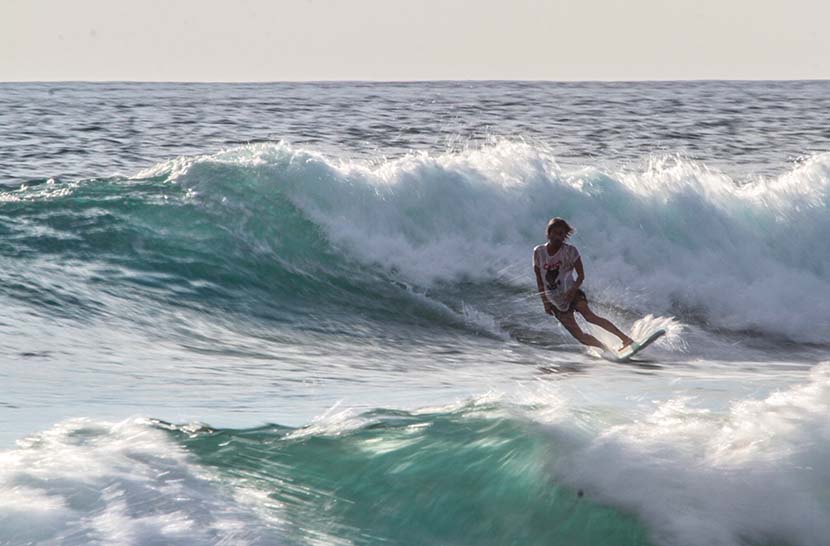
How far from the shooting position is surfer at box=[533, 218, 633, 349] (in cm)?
1098

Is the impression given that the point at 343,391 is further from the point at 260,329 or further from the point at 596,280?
the point at 596,280

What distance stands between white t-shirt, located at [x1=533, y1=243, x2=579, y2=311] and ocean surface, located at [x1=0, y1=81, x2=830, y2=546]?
59cm

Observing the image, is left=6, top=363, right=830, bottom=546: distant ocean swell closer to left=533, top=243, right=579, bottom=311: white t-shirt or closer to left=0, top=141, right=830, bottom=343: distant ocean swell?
left=533, top=243, right=579, bottom=311: white t-shirt

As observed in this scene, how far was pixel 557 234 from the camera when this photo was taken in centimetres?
1088

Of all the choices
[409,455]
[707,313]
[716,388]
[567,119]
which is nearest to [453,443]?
[409,455]

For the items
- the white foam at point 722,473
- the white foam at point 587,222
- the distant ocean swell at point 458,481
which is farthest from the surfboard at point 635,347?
the white foam at point 722,473

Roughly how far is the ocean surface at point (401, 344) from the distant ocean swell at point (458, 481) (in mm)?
15

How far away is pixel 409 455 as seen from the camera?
6.66m

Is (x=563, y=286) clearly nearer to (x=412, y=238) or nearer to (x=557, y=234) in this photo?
(x=557, y=234)

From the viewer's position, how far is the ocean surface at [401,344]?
5.98m

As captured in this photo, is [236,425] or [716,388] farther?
[716,388]

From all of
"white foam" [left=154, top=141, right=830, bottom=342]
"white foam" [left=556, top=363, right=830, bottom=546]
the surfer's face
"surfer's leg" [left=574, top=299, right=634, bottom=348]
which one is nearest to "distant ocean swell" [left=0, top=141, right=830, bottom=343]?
"white foam" [left=154, top=141, right=830, bottom=342]

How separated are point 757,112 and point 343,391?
26.0 metres

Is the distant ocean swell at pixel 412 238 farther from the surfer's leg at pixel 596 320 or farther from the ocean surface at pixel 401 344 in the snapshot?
the surfer's leg at pixel 596 320
